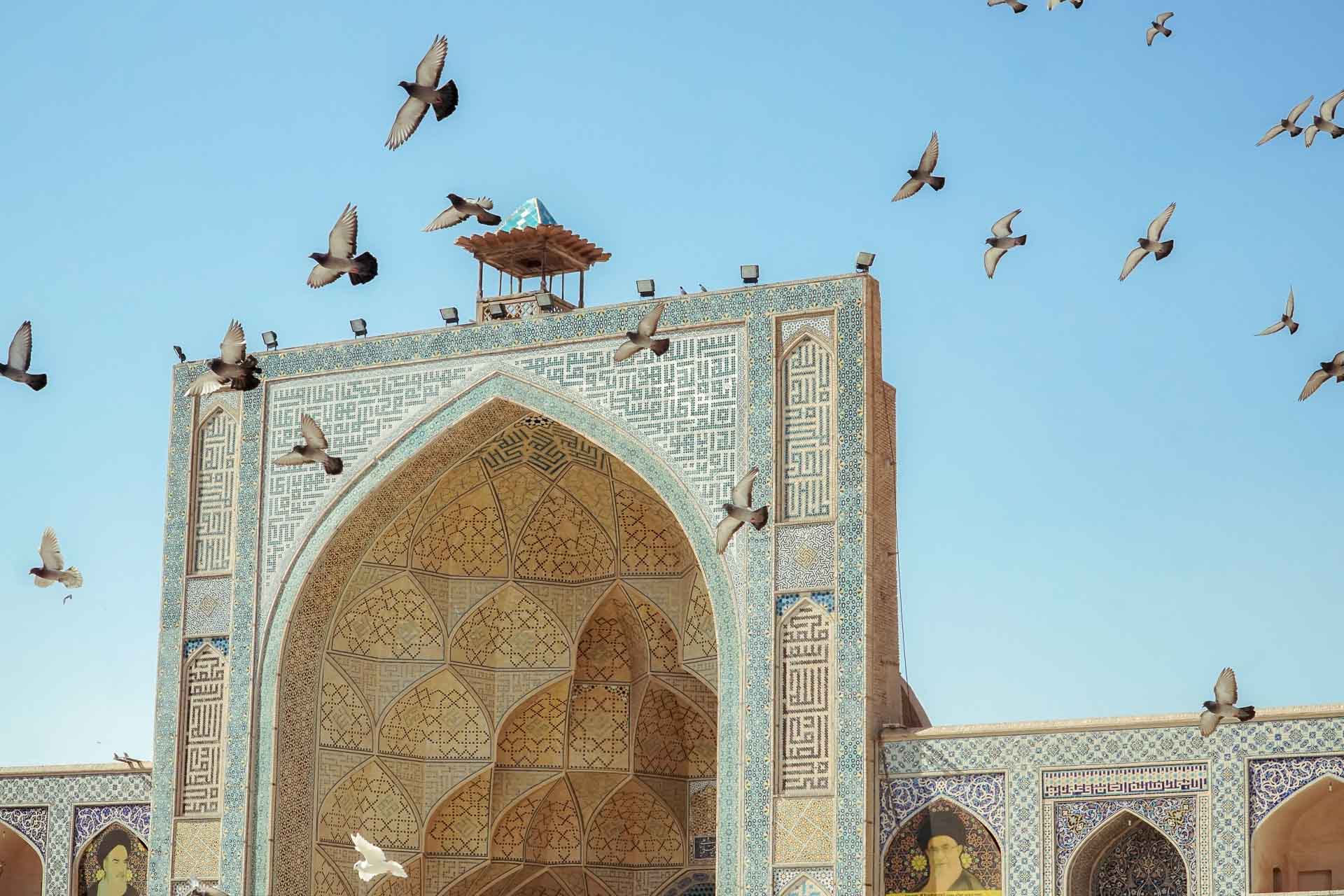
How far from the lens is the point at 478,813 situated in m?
19.0

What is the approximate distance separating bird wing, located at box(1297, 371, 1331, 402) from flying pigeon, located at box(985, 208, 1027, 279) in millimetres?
1964

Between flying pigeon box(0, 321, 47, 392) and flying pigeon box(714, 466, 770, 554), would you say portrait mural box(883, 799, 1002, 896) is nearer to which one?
flying pigeon box(714, 466, 770, 554)

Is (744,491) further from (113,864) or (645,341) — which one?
(113,864)

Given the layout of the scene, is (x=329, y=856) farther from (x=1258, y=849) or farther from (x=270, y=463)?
(x=1258, y=849)

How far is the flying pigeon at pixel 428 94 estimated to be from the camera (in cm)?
1329

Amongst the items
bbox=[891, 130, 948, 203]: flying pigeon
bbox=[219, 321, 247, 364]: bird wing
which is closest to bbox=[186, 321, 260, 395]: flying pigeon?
bbox=[219, 321, 247, 364]: bird wing

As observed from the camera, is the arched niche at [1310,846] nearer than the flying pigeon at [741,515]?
Yes

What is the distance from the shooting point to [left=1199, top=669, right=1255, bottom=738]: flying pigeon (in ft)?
47.8

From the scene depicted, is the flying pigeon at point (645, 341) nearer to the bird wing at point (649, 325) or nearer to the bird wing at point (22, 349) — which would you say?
the bird wing at point (649, 325)

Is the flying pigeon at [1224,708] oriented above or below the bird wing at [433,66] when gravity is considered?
below

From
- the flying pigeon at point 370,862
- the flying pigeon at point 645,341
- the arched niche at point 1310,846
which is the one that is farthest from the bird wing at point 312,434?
the arched niche at point 1310,846

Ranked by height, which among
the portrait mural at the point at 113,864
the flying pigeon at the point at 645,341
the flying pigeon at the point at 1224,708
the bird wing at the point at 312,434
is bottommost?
the portrait mural at the point at 113,864

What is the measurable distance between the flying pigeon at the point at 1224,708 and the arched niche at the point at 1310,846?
0.76m

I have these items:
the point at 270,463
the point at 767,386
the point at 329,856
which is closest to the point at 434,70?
the point at 767,386
